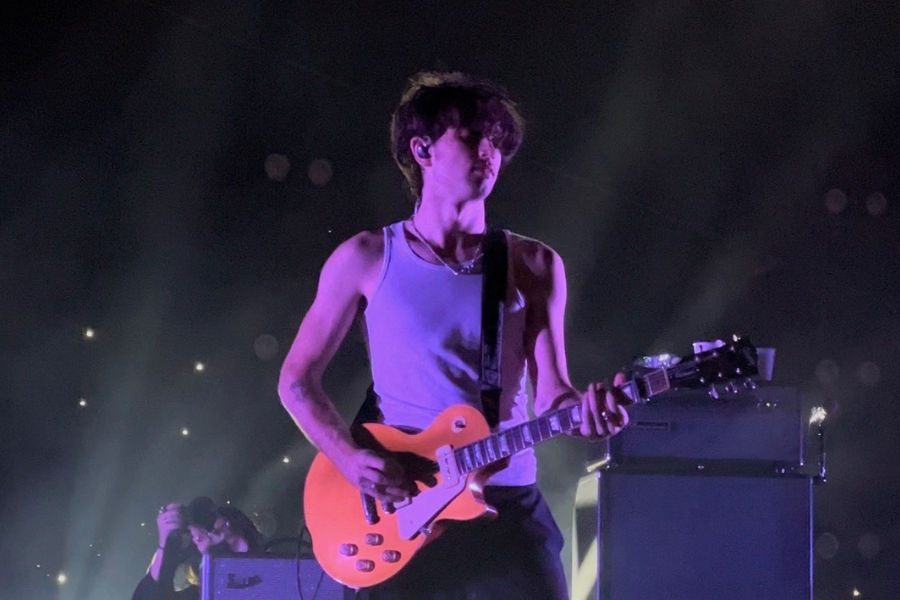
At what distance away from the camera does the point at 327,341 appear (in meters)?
2.88

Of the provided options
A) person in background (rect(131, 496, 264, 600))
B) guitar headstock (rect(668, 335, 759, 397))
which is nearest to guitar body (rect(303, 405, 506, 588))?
guitar headstock (rect(668, 335, 759, 397))

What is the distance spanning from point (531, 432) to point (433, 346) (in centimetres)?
33

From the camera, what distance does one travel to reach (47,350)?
295 inches

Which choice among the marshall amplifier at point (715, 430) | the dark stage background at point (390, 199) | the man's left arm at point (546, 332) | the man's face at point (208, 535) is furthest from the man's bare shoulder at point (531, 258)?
the man's face at point (208, 535)

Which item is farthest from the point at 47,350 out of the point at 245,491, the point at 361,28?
the point at 361,28

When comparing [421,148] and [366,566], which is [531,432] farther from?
[421,148]

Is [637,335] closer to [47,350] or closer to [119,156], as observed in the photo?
[119,156]

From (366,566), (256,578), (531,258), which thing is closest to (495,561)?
(366,566)

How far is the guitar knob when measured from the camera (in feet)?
8.63

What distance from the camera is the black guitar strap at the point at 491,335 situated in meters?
2.65

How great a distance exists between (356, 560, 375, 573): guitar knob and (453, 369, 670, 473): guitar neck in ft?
1.10

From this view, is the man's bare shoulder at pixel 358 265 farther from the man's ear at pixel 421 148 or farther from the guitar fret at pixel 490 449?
the guitar fret at pixel 490 449

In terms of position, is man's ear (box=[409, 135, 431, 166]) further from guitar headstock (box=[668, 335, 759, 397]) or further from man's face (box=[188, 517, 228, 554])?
man's face (box=[188, 517, 228, 554])

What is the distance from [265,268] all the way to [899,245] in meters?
4.41
